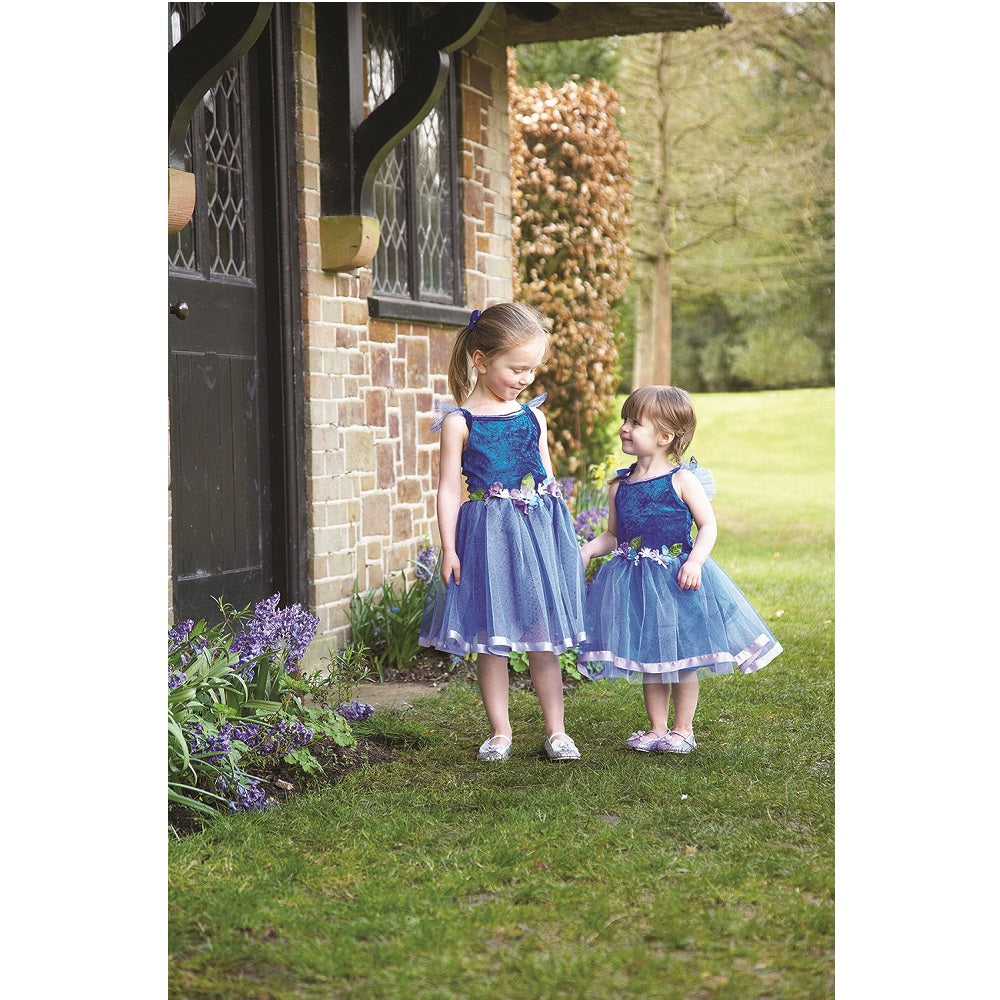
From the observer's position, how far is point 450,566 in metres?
3.90

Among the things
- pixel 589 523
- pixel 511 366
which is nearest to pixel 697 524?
pixel 511 366

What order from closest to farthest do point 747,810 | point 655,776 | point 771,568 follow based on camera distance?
point 747,810
point 655,776
point 771,568

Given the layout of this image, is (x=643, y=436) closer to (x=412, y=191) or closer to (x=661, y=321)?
(x=412, y=191)

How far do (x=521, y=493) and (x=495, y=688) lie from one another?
0.64 m

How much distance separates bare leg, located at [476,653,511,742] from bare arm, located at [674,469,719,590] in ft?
2.12

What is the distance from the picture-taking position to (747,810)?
11.1ft

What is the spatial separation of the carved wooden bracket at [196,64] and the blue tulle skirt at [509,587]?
140 centimetres

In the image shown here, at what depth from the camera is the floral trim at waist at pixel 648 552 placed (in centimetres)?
404

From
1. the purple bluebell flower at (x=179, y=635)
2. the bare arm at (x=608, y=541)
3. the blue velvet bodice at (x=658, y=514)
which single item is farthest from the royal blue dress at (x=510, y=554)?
the purple bluebell flower at (x=179, y=635)

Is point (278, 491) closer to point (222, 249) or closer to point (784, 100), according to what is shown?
point (222, 249)

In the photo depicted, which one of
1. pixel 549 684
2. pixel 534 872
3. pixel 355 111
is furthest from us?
pixel 355 111

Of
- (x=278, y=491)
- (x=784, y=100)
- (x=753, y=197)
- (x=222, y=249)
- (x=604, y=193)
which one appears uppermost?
(x=784, y=100)
